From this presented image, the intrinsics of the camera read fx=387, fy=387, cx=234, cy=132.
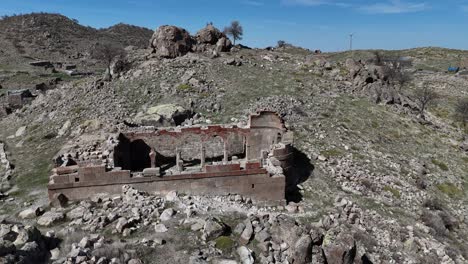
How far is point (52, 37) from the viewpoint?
305 ft

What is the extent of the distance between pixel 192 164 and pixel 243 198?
6281 mm

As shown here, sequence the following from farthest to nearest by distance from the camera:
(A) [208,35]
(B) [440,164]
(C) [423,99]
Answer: (A) [208,35] → (C) [423,99] → (B) [440,164]

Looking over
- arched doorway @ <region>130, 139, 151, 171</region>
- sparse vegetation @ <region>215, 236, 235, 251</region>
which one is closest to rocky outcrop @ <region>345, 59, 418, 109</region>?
arched doorway @ <region>130, 139, 151, 171</region>

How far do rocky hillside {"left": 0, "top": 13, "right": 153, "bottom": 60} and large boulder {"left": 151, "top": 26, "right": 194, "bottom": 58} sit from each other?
149 feet

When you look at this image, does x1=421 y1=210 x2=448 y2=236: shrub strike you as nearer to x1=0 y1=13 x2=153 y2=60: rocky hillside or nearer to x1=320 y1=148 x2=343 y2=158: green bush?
x1=320 y1=148 x2=343 y2=158: green bush

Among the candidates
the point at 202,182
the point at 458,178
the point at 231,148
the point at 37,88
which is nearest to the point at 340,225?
the point at 202,182

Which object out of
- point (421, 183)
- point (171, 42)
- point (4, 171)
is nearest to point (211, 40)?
point (171, 42)

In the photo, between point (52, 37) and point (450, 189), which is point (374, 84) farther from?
point (52, 37)

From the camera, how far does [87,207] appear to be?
15500 millimetres

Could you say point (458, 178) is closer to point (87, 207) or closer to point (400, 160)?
point (400, 160)

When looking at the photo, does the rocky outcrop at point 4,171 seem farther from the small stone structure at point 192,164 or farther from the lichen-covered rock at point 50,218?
the lichen-covered rock at point 50,218

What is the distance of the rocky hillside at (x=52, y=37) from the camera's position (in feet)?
273

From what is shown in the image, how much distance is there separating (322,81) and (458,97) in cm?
3225

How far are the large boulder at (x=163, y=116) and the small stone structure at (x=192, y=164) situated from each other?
3.43 meters
